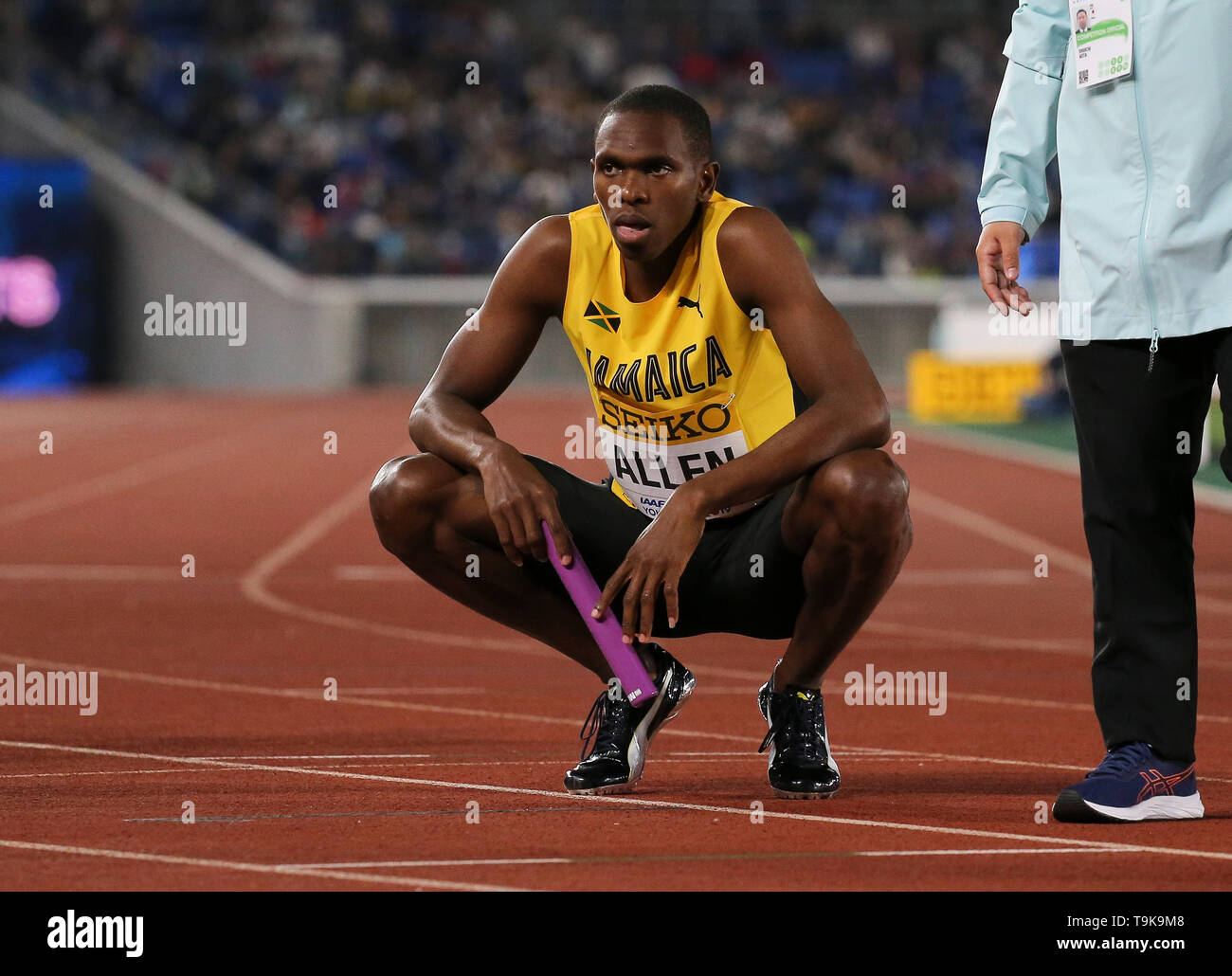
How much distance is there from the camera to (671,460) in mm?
4527

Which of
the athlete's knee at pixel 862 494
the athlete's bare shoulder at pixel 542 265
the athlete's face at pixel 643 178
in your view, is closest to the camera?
the athlete's knee at pixel 862 494

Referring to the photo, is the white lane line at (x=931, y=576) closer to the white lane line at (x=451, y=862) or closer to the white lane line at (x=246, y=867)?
the white lane line at (x=246, y=867)

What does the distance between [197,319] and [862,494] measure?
103 feet

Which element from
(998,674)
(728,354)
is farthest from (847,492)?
(998,674)

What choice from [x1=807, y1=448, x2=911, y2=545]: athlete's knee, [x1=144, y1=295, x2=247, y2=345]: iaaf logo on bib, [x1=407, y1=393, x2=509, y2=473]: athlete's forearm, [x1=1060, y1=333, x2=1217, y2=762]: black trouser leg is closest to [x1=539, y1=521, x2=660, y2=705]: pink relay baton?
[x1=407, y1=393, x2=509, y2=473]: athlete's forearm

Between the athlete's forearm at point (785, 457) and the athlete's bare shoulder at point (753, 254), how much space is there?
1.09 feet

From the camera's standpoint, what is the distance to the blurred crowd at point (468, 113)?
3192 centimetres

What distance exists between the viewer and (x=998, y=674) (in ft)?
21.2

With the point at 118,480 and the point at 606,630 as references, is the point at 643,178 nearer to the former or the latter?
the point at 606,630

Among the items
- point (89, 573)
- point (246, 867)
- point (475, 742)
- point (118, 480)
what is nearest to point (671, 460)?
point (475, 742)

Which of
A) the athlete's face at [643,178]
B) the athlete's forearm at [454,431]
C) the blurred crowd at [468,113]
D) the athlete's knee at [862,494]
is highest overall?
the blurred crowd at [468,113]

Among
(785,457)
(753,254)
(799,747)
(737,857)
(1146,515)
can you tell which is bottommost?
(737,857)

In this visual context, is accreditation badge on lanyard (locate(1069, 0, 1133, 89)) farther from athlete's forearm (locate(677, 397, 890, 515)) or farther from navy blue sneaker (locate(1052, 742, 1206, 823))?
navy blue sneaker (locate(1052, 742, 1206, 823))
